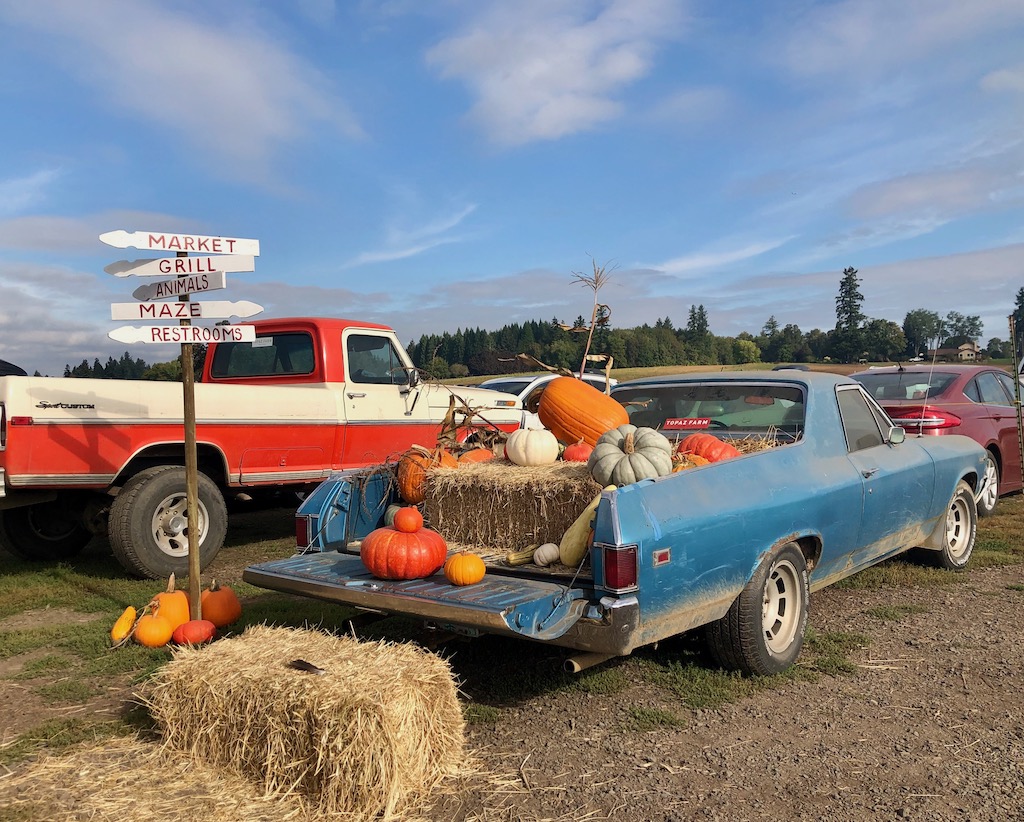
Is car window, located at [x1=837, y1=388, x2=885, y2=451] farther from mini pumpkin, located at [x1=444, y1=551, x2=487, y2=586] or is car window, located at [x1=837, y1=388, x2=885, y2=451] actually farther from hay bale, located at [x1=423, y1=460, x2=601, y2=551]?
mini pumpkin, located at [x1=444, y1=551, x2=487, y2=586]

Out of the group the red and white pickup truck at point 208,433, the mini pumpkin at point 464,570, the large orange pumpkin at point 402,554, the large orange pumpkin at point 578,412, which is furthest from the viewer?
the red and white pickup truck at point 208,433

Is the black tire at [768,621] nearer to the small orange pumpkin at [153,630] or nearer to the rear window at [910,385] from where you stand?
the small orange pumpkin at [153,630]

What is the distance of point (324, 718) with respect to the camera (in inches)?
116

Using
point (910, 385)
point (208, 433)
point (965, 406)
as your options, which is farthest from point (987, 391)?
point (208, 433)

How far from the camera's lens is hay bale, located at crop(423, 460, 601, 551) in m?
4.39

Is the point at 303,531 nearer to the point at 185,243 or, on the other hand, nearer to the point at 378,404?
the point at 185,243

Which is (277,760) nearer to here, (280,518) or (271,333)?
(271,333)

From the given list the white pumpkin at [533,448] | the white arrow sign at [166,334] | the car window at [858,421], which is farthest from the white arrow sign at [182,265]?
the car window at [858,421]

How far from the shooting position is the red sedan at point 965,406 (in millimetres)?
8180

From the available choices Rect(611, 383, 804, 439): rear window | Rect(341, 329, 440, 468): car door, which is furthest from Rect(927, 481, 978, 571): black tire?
Rect(341, 329, 440, 468): car door

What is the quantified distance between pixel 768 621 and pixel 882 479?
1.48m

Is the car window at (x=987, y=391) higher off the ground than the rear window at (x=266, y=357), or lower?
lower

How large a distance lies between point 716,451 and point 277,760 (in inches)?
107

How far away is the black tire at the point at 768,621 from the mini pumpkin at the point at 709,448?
1.94ft
